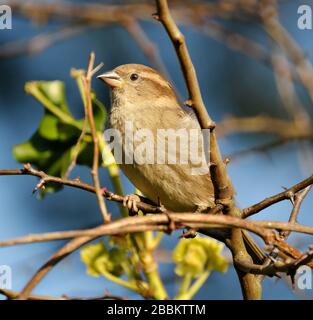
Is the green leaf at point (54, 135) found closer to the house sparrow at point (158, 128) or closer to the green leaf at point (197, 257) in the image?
the house sparrow at point (158, 128)

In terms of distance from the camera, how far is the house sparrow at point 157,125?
3277mm

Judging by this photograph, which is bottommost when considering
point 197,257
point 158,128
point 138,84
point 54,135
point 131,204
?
point 197,257

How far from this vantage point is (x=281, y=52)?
4.66 m

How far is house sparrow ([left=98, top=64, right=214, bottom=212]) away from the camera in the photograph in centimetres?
328

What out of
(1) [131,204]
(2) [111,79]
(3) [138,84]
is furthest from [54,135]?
(3) [138,84]

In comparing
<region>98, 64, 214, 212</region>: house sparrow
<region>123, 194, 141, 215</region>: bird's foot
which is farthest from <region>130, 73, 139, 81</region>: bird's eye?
<region>123, 194, 141, 215</region>: bird's foot

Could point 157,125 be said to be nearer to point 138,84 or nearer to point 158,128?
point 158,128

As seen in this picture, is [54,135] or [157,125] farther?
[157,125]

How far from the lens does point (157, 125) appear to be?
3.43 metres

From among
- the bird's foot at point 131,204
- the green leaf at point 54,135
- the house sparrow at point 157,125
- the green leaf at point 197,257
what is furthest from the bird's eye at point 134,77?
the green leaf at point 197,257

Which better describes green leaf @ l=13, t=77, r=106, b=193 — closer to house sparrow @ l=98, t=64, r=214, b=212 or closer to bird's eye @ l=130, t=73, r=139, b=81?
house sparrow @ l=98, t=64, r=214, b=212
